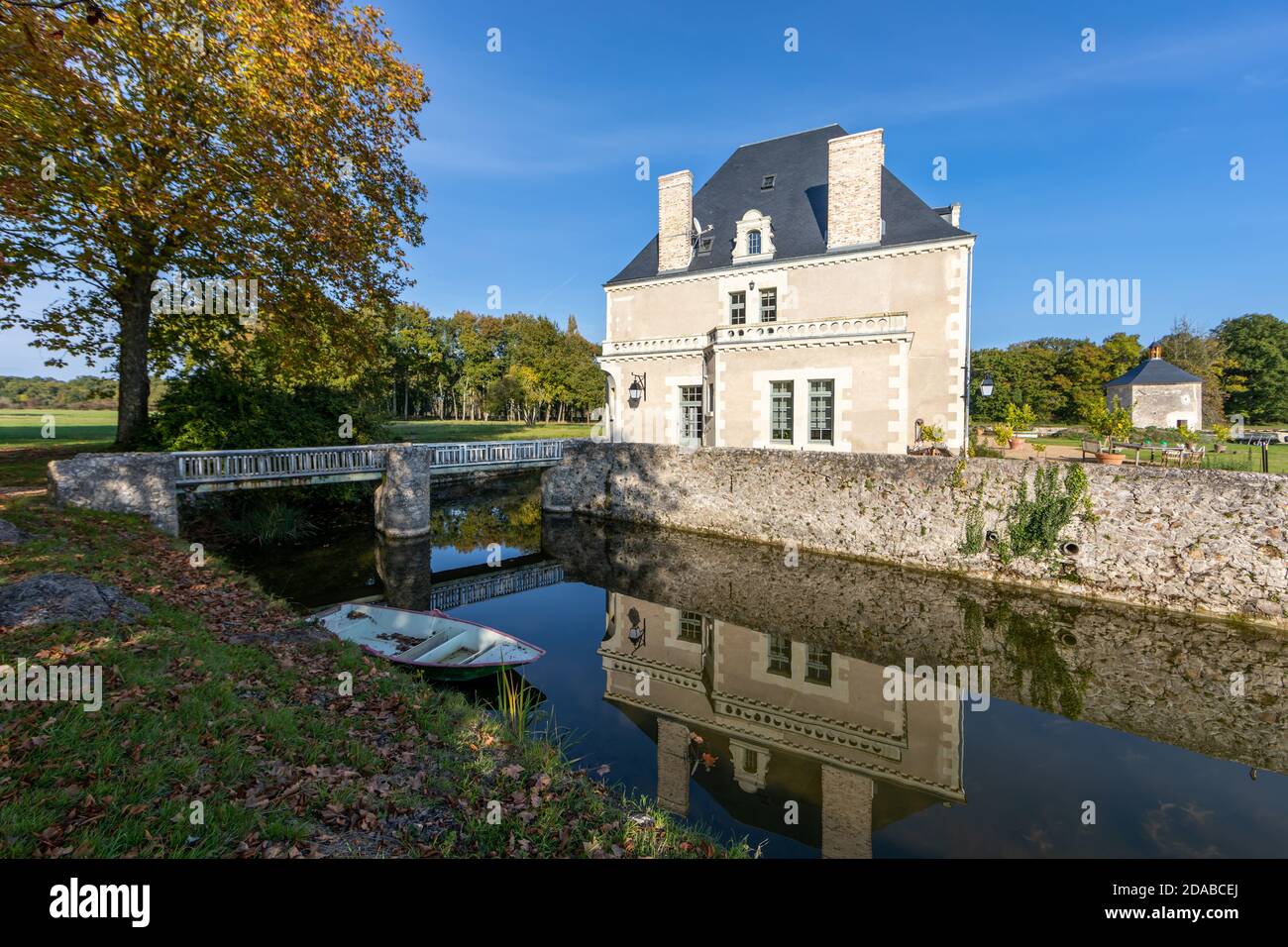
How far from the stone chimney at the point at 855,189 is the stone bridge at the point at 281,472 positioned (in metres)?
13.0

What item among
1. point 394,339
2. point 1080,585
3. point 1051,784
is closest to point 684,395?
point 1080,585

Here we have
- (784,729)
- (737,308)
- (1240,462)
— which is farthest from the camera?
(737,308)

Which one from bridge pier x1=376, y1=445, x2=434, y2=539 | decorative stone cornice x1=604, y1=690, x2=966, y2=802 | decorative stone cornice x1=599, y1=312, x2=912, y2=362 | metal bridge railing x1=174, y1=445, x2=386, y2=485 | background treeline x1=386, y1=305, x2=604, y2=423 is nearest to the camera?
decorative stone cornice x1=604, y1=690, x2=966, y2=802

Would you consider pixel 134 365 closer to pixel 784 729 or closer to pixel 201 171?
pixel 201 171

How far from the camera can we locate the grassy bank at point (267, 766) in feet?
11.0

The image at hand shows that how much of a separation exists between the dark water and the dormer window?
40.9ft

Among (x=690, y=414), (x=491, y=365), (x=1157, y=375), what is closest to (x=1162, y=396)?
(x=1157, y=375)

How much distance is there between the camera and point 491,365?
5534 centimetres

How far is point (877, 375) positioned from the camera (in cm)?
1717

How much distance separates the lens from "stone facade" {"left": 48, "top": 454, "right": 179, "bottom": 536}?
11500 mm

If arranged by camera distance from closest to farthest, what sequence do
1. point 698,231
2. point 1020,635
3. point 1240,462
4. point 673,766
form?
point 673,766, point 1020,635, point 1240,462, point 698,231

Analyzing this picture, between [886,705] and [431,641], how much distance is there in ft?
23.1

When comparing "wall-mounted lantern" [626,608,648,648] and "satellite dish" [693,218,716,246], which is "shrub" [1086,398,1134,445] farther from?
"satellite dish" [693,218,716,246]

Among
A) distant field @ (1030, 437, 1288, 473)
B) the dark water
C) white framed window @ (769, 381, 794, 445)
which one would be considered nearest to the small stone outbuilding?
distant field @ (1030, 437, 1288, 473)
